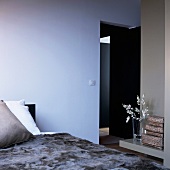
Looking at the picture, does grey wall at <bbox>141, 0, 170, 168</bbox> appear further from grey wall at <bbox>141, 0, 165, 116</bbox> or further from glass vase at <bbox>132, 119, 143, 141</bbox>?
glass vase at <bbox>132, 119, 143, 141</bbox>

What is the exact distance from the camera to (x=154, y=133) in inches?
140

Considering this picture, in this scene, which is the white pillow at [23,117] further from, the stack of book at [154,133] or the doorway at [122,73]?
the doorway at [122,73]

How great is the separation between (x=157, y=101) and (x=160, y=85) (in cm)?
24

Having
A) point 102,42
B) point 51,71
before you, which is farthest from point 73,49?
point 102,42

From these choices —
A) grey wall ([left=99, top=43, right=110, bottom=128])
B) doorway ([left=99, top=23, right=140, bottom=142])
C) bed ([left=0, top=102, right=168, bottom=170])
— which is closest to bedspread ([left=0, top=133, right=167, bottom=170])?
bed ([left=0, top=102, right=168, bottom=170])

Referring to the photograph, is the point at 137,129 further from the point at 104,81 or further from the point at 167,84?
the point at 104,81

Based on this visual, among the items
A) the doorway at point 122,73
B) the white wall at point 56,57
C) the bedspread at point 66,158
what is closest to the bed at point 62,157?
the bedspread at point 66,158

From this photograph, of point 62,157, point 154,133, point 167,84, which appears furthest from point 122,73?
point 62,157

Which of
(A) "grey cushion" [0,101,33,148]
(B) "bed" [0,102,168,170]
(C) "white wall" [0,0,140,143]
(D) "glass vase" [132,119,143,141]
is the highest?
(C) "white wall" [0,0,140,143]

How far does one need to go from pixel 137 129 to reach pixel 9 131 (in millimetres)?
2522

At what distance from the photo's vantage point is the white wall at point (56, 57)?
3.50m

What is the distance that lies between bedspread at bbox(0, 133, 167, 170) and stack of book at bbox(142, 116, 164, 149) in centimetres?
168

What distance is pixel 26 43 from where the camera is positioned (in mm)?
3617

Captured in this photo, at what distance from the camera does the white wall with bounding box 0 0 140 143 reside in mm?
3500
